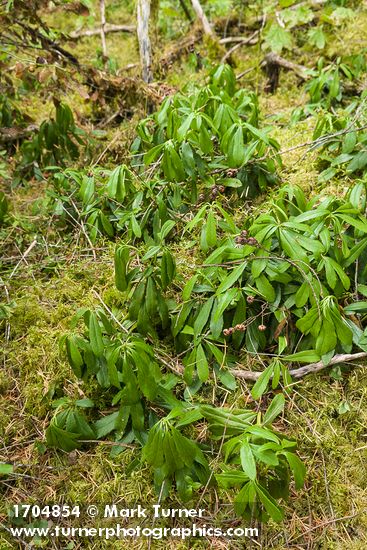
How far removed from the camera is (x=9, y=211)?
3.07 m

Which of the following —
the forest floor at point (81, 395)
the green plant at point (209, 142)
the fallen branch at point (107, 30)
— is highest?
the fallen branch at point (107, 30)

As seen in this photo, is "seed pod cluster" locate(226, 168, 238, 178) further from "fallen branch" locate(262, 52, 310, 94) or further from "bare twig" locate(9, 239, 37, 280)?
"fallen branch" locate(262, 52, 310, 94)

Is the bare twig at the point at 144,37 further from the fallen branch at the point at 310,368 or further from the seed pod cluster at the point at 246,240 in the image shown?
the fallen branch at the point at 310,368

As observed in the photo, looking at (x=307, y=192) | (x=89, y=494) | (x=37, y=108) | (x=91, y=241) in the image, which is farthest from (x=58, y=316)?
(x=37, y=108)

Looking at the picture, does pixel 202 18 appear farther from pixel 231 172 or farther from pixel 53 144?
pixel 231 172

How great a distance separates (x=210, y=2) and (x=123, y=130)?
149cm

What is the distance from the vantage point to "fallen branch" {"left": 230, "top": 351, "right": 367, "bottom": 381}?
199 centimetres

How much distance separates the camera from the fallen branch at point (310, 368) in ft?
6.53

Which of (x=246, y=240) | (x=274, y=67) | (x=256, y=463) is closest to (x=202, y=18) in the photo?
(x=274, y=67)

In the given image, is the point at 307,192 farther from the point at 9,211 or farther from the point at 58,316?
the point at 9,211

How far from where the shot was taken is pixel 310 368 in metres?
2.01

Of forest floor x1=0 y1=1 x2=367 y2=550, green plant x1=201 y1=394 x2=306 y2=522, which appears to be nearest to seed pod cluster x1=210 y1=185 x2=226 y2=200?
forest floor x1=0 y1=1 x2=367 y2=550

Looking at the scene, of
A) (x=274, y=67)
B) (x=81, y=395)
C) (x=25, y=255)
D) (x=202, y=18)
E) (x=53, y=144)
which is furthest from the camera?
(x=202, y=18)

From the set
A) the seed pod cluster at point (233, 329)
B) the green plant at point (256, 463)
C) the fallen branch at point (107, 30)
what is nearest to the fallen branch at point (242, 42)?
the fallen branch at point (107, 30)
